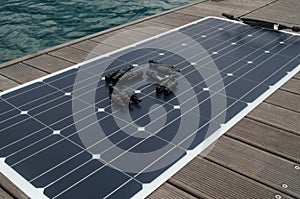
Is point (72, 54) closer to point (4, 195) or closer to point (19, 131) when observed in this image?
point (19, 131)

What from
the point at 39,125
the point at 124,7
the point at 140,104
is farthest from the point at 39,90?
the point at 124,7

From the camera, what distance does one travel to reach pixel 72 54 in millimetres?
7867

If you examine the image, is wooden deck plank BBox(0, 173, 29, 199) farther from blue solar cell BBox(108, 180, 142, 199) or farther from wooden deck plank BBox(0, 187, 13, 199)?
blue solar cell BBox(108, 180, 142, 199)

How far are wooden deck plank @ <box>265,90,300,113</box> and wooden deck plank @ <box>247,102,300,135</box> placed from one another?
0.39 feet

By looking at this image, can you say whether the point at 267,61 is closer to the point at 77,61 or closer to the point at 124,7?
the point at 77,61

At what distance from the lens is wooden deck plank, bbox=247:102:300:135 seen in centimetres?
539

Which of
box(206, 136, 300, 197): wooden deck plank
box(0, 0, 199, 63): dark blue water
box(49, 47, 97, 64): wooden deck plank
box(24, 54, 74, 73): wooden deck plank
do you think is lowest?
box(0, 0, 199, 63): dark blue water

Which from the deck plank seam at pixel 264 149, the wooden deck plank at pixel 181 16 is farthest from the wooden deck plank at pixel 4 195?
the wooden deck plank at pixel 181 16

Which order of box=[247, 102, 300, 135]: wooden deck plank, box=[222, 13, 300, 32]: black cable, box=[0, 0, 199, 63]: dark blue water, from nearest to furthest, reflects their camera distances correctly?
1. box=[247, 102, 300, 135]: wooden deck plank
2. box=[222, 13, 300, 32]: black cable
3. box=[0, 0, 199, 63]: dark blue water

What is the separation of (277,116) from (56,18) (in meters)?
11.3

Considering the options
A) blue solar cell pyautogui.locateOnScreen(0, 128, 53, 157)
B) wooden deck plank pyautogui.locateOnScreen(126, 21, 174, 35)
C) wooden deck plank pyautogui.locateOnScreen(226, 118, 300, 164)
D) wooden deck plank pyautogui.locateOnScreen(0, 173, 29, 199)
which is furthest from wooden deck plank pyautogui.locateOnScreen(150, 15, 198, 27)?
wooden deck plank pyautogui.locateOnScreen(0, 173, 29, 199)

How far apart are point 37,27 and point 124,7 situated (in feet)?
Result: 13.7

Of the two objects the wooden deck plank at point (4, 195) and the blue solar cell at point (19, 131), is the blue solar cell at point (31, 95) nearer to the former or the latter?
the blue solar cell at point (19, 131)

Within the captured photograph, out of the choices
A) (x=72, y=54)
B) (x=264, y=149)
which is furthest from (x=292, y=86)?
(x=72, y=54)
